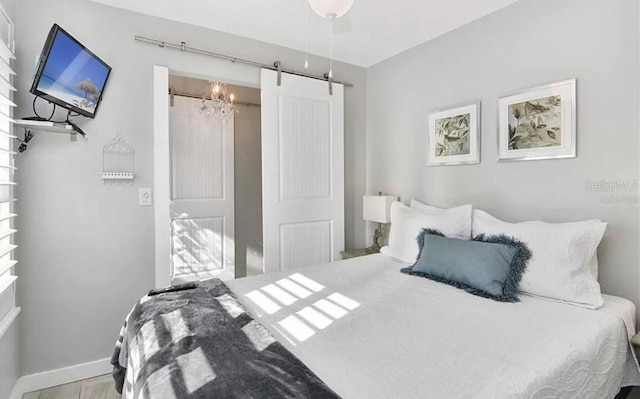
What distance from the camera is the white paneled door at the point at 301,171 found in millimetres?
2867

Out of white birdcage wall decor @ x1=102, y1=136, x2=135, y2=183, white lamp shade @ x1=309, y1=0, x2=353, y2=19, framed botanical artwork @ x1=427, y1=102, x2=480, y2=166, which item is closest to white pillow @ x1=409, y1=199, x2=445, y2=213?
framed botanical artwork @ x1=427, y1=102, x2=480, y2=166

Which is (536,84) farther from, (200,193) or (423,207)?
(200,193)

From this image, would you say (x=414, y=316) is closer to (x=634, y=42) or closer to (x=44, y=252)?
(x=634, y=42)

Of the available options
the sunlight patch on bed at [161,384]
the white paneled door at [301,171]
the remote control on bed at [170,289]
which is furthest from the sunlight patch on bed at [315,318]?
the white paneled door at [301,171]

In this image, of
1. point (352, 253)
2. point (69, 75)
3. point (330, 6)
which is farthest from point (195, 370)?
point (352, 253)

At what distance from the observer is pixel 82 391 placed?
6.91ft

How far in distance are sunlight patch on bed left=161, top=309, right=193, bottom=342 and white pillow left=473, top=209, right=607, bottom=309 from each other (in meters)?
1.71

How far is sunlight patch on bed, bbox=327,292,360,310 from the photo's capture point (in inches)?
63.9

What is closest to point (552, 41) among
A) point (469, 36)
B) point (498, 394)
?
point (469, 36)

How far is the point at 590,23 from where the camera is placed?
1877 mm

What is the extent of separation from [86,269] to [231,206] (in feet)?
5.92

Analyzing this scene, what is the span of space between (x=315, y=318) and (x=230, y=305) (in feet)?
1.36

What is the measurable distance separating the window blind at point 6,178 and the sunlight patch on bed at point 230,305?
43.2 inches

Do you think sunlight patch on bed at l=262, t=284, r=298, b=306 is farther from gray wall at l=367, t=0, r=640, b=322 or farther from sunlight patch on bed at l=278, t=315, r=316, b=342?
gray wall at l=367, t=0, r=640, b=322
